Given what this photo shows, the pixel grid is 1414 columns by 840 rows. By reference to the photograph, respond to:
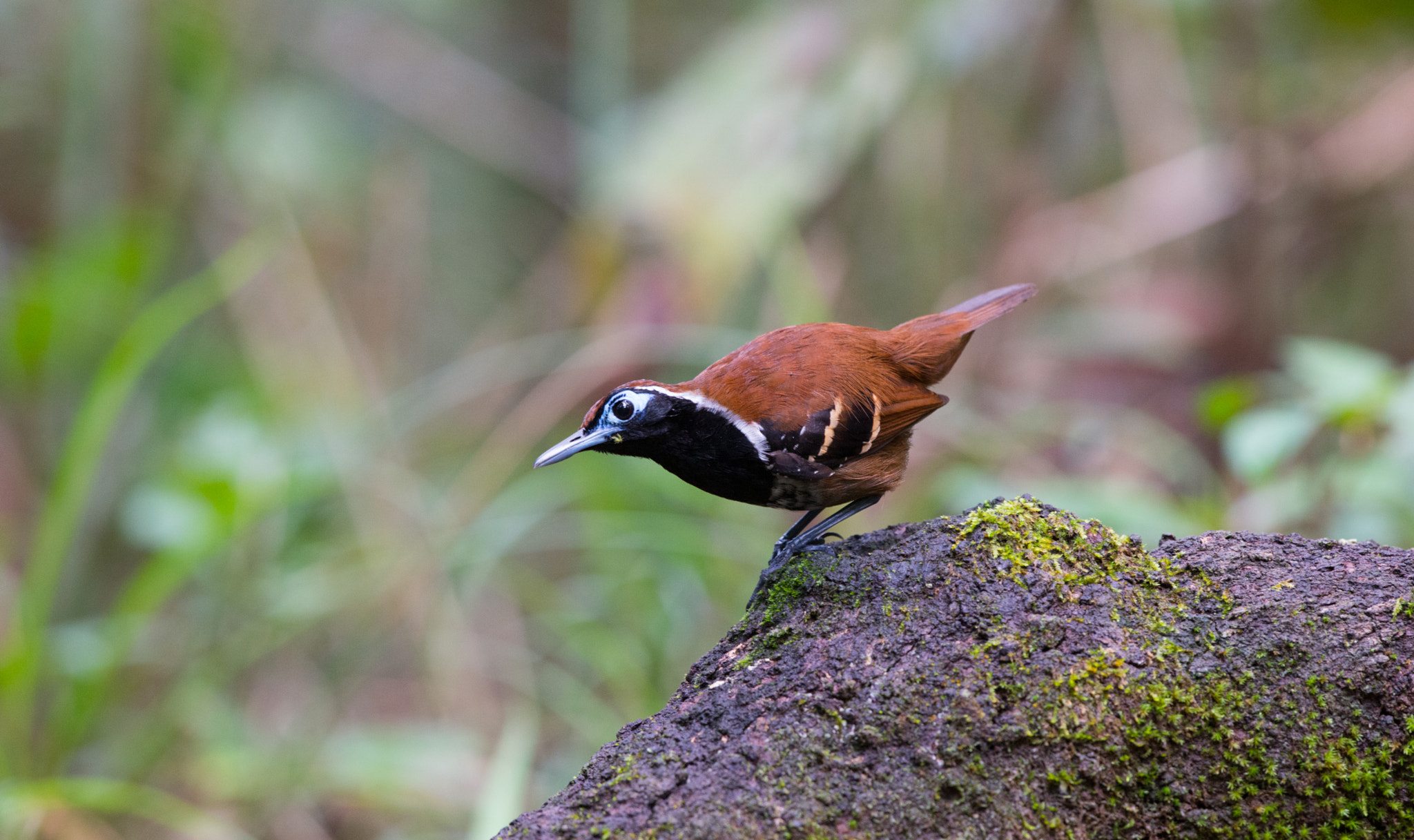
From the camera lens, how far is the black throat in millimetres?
2482

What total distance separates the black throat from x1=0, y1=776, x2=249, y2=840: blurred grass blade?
2191mm

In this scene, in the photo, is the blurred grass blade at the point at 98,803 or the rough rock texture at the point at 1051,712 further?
the blurred grass blade at the point at 98,803

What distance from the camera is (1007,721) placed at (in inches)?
58.2

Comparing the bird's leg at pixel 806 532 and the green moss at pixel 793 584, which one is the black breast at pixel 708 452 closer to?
the bird's leg at pixel 806 532

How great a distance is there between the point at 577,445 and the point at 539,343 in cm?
353

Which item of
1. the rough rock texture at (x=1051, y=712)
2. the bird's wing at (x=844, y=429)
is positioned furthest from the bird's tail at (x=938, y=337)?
the rough rock texture at (x=1051, y=712)

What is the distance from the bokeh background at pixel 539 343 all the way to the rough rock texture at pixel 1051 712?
1.66 meters

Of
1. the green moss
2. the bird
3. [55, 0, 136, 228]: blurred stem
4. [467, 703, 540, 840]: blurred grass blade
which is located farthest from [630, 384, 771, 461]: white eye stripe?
[55, 0, 136, 228]: blurred stem

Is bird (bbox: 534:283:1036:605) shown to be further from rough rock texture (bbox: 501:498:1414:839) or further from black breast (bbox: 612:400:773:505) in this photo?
rough rock texture (bbox: 501:498:1414:839)

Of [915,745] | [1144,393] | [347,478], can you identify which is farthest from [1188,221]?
[915,745]

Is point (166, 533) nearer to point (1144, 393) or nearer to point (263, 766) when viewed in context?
point (263, 766)

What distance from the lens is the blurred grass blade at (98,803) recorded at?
321 centimetres

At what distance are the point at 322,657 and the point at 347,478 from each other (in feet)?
3.88

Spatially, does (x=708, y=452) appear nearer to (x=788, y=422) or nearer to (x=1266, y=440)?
(x=788, y=422)
